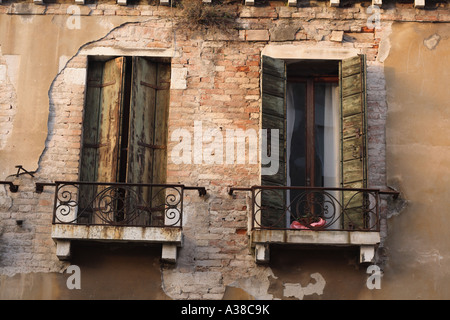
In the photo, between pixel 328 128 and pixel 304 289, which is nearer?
pixel 304 289

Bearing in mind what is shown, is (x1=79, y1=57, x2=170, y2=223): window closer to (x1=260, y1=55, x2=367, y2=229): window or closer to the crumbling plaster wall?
(x1=260, y1=55, x2=367, y2=229): window

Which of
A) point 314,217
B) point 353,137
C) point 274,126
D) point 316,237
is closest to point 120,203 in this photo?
point 274,126

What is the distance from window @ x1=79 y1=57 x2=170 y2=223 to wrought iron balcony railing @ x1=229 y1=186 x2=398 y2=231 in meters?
1.21

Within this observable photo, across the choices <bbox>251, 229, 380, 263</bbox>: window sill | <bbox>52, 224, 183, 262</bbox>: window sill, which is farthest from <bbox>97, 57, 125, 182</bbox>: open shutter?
<bbox>251, 229, 380, 263</bbox>: window sill

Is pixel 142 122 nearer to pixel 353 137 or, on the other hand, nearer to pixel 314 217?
pixel 314 217

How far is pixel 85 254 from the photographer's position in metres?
10.8

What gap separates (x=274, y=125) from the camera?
36.7 feet

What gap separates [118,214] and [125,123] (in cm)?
116

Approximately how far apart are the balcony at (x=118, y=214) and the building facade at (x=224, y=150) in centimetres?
3

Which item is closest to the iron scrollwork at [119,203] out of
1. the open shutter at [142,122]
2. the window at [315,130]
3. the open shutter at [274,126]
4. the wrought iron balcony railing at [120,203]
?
the wrought iron balcony railing at [120,203]

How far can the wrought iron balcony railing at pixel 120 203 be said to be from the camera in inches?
425

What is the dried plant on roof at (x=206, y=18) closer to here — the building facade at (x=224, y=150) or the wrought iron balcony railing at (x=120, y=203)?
the building facade at (x=224, y=150)
